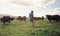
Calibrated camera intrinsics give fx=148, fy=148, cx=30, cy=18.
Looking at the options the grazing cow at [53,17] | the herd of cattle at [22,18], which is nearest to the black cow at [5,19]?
the herd of cattle at [22,18]

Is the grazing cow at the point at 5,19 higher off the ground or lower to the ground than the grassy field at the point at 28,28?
higher

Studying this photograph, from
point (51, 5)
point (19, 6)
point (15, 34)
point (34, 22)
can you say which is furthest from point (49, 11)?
point (15, 34)

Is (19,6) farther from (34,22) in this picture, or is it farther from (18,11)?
(34,22)

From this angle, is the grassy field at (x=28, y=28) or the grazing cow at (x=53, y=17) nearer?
the grassy field at (x=28, y=28)

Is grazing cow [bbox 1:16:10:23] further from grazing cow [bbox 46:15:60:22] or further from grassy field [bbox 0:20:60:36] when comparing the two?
grazing cow [bbox 46:15:60:22]

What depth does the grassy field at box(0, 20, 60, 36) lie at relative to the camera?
2.07 meters

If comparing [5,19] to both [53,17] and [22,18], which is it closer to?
[22,18]

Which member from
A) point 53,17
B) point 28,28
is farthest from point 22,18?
point 53,17

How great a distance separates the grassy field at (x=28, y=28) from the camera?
207 centimetres

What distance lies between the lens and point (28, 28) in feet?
6.93

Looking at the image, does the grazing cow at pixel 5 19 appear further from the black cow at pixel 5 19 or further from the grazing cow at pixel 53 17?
the grazing cow at pixel 53 17

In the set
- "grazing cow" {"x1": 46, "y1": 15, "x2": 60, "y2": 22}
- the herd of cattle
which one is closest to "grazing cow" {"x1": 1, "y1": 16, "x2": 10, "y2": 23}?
the herd of cattle

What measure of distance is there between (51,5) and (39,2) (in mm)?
185

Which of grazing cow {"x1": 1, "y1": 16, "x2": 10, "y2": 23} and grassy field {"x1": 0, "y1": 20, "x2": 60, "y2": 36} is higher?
grazing cow {"x1": 1, "y1": 16, "x2": 10, "y2": 23}
